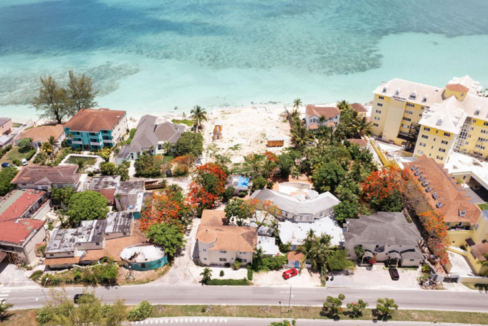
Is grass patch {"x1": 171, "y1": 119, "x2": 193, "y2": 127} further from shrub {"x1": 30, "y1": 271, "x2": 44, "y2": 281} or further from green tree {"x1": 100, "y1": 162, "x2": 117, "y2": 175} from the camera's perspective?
shrub {"x1": 30, "y1": 271, "x2": 44, "y2": 281}

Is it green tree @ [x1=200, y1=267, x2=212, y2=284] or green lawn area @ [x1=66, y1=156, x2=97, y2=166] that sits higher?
green lawn area @ [x1=66, y1=156, x2=97, y2=166]

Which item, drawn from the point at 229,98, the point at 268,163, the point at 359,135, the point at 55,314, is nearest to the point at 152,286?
the point at 55,314

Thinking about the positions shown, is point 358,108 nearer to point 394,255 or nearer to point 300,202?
point 300,202

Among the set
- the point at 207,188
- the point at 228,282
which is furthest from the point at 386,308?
the point at 207,188

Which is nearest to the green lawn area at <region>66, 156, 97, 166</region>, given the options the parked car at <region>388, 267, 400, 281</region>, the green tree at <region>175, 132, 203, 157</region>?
the green tree at <region>175, 132, 203, 157</region>

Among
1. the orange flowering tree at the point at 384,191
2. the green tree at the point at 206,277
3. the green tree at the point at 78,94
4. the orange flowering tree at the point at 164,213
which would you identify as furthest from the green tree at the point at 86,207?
the orange flowering tree at the point at 384,191

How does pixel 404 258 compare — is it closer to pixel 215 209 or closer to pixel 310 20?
pixel 215 209

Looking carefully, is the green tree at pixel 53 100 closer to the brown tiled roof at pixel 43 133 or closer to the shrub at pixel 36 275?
the brown tiled roof at pixel 43 133
